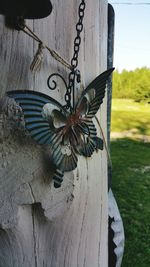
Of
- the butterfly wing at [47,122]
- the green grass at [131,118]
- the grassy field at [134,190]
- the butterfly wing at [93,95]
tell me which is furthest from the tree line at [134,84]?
the butterfly wing at [47,122]

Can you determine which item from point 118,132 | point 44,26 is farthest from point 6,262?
point 118,132

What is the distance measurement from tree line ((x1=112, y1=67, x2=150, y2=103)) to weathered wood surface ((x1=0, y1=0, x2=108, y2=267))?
838 centimetres

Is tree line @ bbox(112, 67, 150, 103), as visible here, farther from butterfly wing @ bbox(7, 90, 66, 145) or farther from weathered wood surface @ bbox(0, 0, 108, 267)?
butterfly wing @ bbox(7, 90, 66, 145)

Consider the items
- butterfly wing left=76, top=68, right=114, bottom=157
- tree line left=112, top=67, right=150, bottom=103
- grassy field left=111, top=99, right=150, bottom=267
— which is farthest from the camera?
tree line left=112, top=67, right=150, bottom=103

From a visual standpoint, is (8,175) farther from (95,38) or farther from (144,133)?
(144,133)

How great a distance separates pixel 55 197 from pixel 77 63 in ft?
0.95

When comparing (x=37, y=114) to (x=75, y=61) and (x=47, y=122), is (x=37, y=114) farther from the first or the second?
(x=75, y=61)

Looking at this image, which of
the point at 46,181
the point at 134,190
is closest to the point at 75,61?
the point at 46,181

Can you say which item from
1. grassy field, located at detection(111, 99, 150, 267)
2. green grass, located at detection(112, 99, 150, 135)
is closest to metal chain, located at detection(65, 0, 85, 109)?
grassy field, located at detection(111, 99, 150, 267)

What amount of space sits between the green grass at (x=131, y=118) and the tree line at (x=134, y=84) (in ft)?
0.83

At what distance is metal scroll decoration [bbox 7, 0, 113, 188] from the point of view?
613 millimetres

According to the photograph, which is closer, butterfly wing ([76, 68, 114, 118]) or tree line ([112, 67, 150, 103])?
butterfly wing ([76, 68, 114, 118])

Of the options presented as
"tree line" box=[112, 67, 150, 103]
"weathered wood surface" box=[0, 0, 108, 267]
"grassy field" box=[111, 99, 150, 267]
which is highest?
"tree line" box=[112, 67, 150, 103]

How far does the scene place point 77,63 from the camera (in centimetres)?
71
